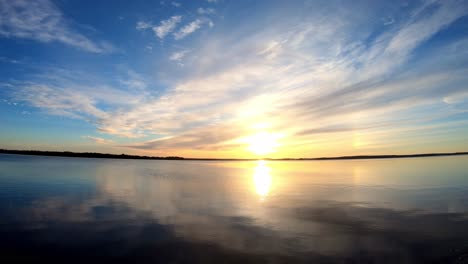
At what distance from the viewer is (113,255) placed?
10.4 metres

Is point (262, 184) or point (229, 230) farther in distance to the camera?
point (262, 184)

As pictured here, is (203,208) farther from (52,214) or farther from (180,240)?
(52,214)

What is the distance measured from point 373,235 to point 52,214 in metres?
20.2

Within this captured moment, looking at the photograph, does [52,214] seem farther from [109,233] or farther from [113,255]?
[113,255]

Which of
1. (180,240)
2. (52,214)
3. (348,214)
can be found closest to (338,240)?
(348,214)

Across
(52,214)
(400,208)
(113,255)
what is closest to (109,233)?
(113,255)

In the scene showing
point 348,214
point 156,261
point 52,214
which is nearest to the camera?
point 156,261

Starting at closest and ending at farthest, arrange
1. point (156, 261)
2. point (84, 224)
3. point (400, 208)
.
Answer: point (156, 261) < point (84, 224) < point (400, 208)

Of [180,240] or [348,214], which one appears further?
[348,214]

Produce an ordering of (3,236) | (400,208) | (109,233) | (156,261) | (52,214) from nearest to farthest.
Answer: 1. (156,261)
2. (3,236)
3. (109,233)
4. (52,214)
5. (400,208)

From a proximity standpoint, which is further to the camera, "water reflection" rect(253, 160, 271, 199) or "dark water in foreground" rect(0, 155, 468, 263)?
"water reflection" rect(253, 160, 271, 199)

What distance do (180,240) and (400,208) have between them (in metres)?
17.8

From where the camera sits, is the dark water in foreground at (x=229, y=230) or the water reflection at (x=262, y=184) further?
the water reflection at (x=262, y=184)

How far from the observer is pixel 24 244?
1123 centimetres
